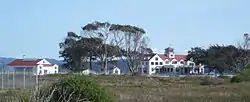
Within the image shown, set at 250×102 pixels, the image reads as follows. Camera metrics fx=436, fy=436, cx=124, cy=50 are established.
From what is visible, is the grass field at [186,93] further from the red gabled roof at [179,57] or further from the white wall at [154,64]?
the red gabled roof at [179,57]

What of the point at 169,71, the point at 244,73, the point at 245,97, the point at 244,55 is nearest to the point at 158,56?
the point at 169,71

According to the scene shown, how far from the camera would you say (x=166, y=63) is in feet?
344

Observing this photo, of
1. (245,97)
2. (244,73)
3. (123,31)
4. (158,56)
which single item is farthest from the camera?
(158,56)

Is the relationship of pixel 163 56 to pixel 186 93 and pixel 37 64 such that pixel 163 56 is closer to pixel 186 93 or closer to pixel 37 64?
pixel 37 64

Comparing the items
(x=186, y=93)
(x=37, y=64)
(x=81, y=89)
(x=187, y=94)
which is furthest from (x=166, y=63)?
(x=81, y=89)

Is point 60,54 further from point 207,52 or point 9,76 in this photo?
point 9,76

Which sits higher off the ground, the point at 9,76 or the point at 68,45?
the point at 68,45

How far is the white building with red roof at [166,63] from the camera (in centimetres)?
9852

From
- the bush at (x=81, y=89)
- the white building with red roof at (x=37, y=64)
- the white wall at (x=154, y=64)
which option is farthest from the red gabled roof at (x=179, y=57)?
the bush at (x=81, y=89)

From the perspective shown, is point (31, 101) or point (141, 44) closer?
point (31, 101)

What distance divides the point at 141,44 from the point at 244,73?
38539mm

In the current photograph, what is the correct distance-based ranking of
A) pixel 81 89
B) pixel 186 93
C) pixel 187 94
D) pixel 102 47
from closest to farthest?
pixel 81 89 → pixel 187 94 → pixel 186 93 → pixel 102 47

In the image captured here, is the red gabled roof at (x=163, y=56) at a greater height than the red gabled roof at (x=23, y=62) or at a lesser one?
greater

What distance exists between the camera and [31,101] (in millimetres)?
5863
